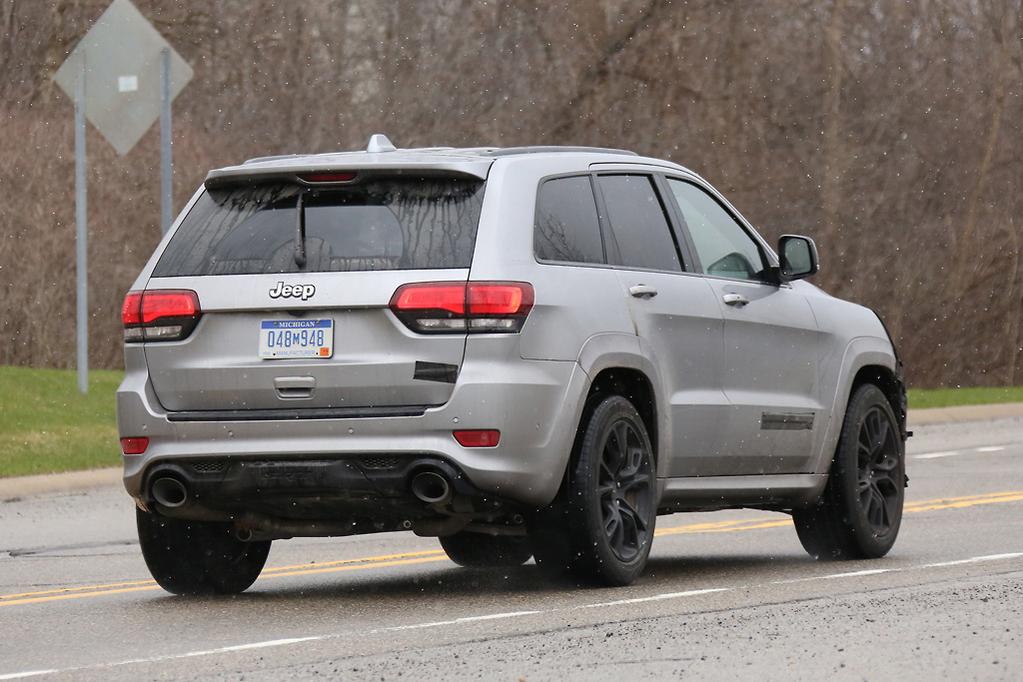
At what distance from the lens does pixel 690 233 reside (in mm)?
10602

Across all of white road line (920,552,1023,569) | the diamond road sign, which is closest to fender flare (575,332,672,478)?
white road line (920,552,1023,569)

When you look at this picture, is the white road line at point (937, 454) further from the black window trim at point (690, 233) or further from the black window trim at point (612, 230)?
the black window trim at point (612, 230)

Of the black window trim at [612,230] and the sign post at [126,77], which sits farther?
the sign post at [126,77]

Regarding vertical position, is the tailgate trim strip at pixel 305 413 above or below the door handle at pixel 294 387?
below

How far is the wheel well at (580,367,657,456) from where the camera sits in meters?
9.61

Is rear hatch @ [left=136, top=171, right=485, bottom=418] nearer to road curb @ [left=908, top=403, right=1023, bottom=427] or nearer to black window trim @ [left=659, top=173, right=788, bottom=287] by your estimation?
black window trim @ [left=659, top=173, right=788, bottom=287]

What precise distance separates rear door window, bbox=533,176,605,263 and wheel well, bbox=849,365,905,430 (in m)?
2.38

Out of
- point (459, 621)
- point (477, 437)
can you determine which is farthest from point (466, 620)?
point (477, 437)

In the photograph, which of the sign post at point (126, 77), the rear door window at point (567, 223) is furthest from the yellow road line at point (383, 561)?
the sign post at point (126, 77)

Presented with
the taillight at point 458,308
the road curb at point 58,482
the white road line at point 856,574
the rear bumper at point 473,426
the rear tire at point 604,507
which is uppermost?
the taillight at point 458,308

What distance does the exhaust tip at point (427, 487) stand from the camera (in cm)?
895

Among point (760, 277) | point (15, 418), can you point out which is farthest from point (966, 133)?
point (760, 277)

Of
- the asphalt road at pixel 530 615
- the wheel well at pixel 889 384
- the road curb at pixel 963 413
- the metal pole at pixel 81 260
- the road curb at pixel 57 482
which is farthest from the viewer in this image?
the road curb at pixel 963 413

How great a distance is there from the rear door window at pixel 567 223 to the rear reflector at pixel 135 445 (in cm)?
178
